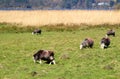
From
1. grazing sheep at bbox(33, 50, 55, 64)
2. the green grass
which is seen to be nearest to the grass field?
the green grass

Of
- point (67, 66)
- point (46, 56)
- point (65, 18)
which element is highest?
point (46, 56)

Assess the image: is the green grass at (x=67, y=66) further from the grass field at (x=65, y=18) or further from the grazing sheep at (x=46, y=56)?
the grass field at (x=65, y=18)

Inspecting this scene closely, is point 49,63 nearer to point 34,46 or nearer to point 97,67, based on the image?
point 97,67

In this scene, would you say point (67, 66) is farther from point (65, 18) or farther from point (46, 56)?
point (65, 18)

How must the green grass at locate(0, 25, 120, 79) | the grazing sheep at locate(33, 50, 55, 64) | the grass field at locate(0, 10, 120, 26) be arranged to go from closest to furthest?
1. the green grass at locate(0, 25, 120, 79)
2. the grazing sheep at locate(33, 50, 55, 64)
3. the grass field at locate(0, 10, 120, 26)

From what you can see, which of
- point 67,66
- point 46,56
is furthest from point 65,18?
point 67,66

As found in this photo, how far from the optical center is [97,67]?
15312 mm

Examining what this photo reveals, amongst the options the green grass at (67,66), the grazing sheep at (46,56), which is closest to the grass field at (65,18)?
the green grass at (67,66)

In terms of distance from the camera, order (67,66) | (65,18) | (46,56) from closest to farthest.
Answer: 1. (67,66)
2. (46,56)
3. (65,18)

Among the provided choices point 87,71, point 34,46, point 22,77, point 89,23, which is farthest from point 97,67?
point 89,23

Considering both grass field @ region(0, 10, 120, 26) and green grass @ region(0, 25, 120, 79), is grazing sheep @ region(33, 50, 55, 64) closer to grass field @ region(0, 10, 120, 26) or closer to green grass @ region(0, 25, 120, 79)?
green grass @ region(0, 25, 120, 79)

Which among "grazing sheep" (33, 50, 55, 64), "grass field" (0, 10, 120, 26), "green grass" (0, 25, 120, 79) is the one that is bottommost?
"grass field" (0, 10, 120, 26)

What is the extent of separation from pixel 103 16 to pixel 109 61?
968 inches

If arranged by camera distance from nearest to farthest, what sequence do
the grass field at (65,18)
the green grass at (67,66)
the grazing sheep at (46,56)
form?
1. the green grass at (67,66)
2. the grazing sheep at (46,56)
3. the grass field at (65,18)
